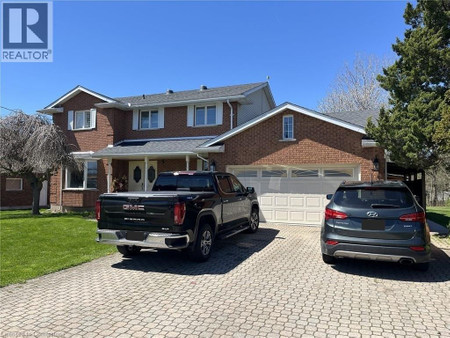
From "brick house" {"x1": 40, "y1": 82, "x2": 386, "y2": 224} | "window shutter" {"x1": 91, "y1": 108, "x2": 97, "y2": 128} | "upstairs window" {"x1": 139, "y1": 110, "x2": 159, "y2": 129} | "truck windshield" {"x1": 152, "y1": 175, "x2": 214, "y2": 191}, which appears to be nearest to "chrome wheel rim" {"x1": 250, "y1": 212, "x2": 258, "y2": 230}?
"brick house" {"x1": 40, "y1": 82, "x2": 386, "y2": 224}

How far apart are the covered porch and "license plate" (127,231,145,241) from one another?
782cm

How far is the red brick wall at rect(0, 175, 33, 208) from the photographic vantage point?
2167cm

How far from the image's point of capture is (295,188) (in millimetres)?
12305

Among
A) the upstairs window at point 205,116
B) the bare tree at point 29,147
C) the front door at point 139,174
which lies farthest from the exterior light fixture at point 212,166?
the bare tree at point 29,147

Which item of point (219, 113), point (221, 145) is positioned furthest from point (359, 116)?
point (219, 113)

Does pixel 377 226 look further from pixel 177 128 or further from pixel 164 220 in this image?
pixel 177 128

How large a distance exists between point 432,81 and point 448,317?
311 inches

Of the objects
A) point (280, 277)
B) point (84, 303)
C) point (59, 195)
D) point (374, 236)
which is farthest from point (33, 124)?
point (374, 236)

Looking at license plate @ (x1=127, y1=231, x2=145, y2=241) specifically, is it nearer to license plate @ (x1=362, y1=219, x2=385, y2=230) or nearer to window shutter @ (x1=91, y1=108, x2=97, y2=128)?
license plate @ (x1=362, y1=219, x2=385, y2=230)

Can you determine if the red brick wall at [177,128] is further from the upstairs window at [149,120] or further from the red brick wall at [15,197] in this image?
the red brick wall at [15,197]

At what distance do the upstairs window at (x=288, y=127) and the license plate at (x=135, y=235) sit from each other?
7.81 meters

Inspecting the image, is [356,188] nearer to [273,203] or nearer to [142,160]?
[273,203]

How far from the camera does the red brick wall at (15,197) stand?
2167cm

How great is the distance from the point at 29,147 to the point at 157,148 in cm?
623
